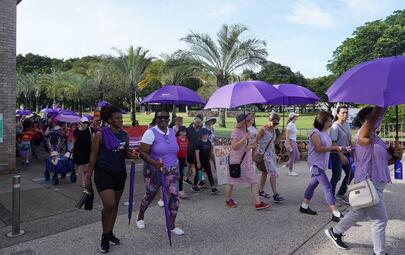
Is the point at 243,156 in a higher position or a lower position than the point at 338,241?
higher

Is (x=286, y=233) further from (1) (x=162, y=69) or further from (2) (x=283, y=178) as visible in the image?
(1) (x=162, y=69)

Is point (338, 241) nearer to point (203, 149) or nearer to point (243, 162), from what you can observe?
point (243, 162)

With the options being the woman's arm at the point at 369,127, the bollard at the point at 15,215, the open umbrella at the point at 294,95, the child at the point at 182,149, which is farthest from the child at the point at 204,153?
the woman's arm at the point at 369,127

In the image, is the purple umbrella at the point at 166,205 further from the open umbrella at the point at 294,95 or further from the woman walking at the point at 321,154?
the open umbrella at the point at 294,95

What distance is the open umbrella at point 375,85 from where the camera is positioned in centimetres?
300

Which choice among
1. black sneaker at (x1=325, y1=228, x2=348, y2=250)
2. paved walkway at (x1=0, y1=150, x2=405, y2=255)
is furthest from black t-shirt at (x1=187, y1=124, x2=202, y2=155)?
black sneaker at (x1=325, y1=228, x2=348, y2=250)

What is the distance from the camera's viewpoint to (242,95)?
241 inches

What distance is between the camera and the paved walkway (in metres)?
4.08

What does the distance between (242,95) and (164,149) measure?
236cm

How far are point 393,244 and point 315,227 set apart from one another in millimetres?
976

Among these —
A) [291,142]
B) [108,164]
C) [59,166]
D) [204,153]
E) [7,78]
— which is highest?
[7,78]

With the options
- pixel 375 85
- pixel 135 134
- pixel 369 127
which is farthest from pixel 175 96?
pixel 375 85

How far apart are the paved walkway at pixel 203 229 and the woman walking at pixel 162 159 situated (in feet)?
1.58

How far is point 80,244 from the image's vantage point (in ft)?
13.8
